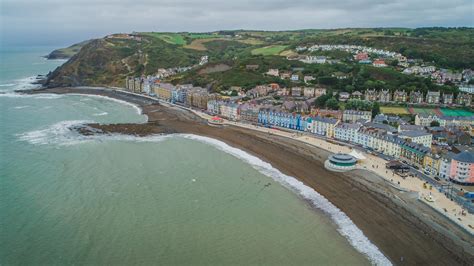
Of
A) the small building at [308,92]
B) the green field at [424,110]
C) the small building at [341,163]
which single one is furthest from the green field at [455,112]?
the small building at [341,163]

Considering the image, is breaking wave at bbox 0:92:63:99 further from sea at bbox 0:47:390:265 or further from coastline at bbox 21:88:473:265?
sea at bbox 0:47:390:265

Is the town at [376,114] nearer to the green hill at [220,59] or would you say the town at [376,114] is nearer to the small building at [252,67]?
the small building at [252,67]

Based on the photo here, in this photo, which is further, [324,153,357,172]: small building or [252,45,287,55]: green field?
[252,45,287,55]: green field

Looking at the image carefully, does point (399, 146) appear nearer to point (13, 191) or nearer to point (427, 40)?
point (13, 191)

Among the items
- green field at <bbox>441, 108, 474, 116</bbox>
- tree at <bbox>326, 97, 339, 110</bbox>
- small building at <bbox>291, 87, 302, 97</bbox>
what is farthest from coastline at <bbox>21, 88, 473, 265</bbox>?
green field at <bbox>441, 108, 474, 116</bbox>

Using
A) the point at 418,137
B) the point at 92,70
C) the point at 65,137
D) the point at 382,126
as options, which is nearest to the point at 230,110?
the point at 382,126

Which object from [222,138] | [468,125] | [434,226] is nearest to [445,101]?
[468,125]
